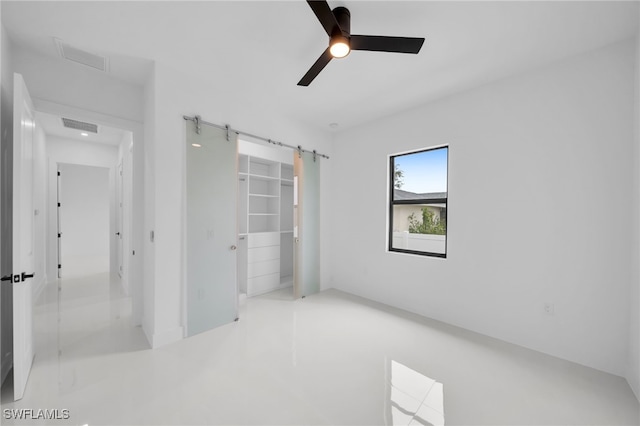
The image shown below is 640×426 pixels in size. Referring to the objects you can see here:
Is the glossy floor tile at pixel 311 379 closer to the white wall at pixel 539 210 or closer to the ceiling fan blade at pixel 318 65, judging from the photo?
the white wall at pixel 539 210

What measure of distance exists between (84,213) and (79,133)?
406 centimetres

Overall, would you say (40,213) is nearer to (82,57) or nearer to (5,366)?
(5,366)

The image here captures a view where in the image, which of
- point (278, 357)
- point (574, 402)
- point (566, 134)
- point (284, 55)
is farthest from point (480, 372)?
point (284, 55)

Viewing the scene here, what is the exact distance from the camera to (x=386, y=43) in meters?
1.81

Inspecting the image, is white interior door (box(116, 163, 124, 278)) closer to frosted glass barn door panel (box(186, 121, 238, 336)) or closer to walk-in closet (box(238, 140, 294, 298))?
walk-in closet (box(238, 140, 294, 298))

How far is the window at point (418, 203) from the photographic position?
11.6 feet

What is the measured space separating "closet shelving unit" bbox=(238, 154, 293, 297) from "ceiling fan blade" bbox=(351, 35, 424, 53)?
2.62m

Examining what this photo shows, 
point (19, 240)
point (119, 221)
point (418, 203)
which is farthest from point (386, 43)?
point (119, 221)

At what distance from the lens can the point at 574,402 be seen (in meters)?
1.84

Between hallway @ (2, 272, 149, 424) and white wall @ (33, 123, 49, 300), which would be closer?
hallway @ (2, 272, 149, 424)

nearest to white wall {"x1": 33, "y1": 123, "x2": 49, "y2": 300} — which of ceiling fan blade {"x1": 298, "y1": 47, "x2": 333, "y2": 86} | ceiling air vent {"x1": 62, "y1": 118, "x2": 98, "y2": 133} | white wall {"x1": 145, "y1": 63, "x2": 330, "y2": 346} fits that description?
ceiling air vent {"x1": 62, "y1": 118, "x2": 98, "y2": 133}

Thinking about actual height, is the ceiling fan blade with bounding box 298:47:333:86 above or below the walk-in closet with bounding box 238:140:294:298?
above

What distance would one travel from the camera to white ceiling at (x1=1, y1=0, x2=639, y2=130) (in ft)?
6.06

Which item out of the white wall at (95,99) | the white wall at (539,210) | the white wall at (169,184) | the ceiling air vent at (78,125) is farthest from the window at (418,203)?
the ceiling air vent at (78,125)
